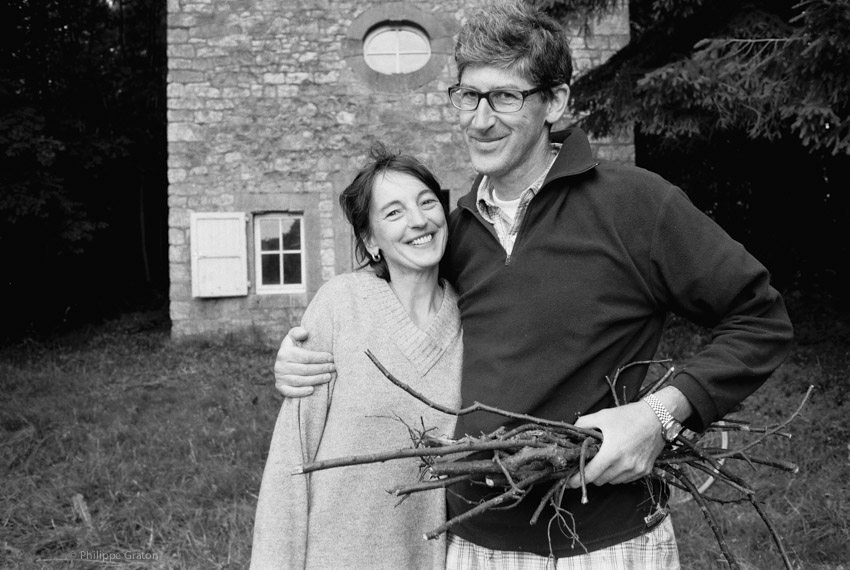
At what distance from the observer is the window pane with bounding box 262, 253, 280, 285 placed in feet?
29.0

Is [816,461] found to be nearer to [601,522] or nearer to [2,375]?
[601,522]

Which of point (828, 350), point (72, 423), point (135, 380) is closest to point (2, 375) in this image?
point (135, 380)

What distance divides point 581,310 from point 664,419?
1.03 feet

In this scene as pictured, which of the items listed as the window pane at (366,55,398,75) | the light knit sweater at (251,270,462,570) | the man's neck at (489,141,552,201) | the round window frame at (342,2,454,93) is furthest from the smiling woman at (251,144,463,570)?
the window pane at (366,55,398,75)

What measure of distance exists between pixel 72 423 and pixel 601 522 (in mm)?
4980

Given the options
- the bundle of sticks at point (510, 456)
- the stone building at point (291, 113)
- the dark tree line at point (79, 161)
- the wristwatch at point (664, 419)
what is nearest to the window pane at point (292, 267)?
the stone building at point (291, 113)

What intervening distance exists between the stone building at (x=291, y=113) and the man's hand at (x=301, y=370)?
258 inches

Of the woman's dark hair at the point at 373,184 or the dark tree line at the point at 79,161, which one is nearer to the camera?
the woman's dark hair at the point at 373,184

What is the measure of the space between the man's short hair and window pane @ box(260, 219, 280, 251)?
7137mm

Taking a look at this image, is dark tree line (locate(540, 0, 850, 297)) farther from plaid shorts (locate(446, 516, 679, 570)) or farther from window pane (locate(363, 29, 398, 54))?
plaid shorts (locate(446, 516, 679, 570))

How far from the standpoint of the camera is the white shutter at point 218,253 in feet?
28.0

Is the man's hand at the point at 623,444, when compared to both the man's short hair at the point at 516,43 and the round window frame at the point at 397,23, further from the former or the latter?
the round window frame at the point at 397,23


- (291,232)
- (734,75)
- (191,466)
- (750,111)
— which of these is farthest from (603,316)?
(291,232)

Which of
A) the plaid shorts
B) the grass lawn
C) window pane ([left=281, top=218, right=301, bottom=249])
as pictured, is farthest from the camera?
window pane ([left=281, top=218, right=301, bottom=249])
